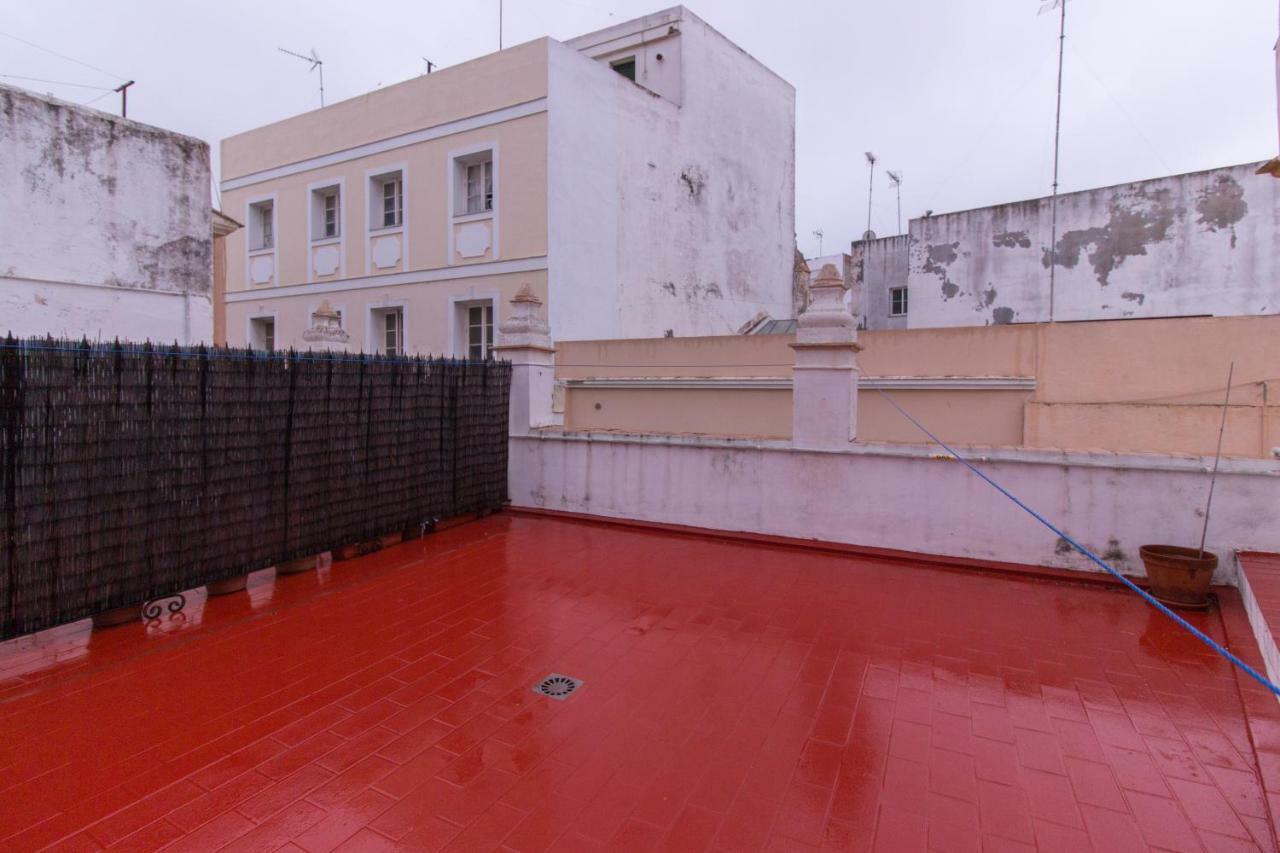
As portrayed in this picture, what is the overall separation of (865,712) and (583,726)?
1388mm

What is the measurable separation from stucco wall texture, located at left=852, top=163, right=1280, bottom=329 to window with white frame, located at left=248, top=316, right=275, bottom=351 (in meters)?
15.6

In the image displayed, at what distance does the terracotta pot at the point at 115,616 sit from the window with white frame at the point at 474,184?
9.60 meters

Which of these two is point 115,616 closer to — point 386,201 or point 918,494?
point 918,494

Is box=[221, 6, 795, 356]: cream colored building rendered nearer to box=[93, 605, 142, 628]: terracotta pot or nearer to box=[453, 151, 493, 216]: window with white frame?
box=[453, 151, 493, 216]: window with white frame

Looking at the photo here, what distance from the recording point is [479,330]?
1302cm

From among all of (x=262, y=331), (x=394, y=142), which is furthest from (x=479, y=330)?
(x=262, y=331)

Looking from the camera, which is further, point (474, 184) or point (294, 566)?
point (474, 184)

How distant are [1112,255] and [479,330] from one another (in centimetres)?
1362

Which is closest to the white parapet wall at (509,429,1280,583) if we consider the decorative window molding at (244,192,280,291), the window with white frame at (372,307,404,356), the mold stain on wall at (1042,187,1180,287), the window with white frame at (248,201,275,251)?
the window with white frame at (372,307,404,356)

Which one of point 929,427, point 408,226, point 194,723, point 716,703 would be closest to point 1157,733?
point 716,703

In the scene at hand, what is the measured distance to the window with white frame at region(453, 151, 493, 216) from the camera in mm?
12656

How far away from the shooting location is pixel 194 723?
10.6 ft

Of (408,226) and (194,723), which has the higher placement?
(408,226)

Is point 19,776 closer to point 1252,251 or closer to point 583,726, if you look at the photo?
point 583,726
